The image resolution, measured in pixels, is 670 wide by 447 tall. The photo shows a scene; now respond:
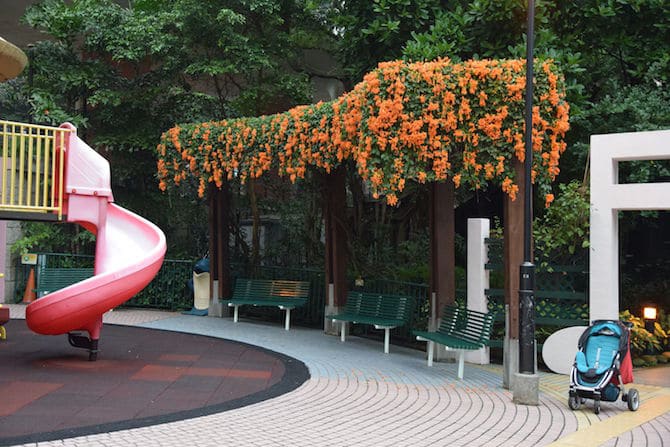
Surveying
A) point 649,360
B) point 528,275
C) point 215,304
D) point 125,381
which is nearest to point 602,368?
point 528,275

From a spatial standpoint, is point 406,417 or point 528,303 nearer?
point 406,417

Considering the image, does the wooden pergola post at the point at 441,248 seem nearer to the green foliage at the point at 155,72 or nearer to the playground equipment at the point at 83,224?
the playground equipment at the point at 83,224

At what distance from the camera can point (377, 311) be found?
12.5 metres

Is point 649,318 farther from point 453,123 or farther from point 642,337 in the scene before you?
point 453,123

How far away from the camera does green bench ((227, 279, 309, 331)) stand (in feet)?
47.3

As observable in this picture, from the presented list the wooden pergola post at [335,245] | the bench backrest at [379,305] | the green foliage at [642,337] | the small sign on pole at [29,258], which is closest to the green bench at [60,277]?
the small sign on pole at [29,258]

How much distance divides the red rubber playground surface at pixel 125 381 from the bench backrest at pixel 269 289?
2.41 metres

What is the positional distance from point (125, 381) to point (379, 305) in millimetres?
5089

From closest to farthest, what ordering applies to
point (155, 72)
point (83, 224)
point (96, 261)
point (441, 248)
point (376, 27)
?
1. point (96, 261)
2. point (83, 224)
3. point (441, 248)
4. point (376, 27)
5. point (155, 72)

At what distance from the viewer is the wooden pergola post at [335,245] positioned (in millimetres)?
13750

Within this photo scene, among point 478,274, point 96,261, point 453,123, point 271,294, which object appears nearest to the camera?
point 453,123

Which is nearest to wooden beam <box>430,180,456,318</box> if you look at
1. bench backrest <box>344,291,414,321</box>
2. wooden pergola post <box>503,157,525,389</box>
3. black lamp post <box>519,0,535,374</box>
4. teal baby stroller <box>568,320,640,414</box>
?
bench backrest <box>344,291,414,321</box>

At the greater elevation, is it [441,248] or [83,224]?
[83,224]

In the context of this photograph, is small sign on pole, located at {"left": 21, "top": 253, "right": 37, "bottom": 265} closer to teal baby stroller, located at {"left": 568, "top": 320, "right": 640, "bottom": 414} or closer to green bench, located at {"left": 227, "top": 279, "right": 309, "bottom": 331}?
green bench, located at {"left": 227, "top": 279, "right": 309, "bottom": 331}
